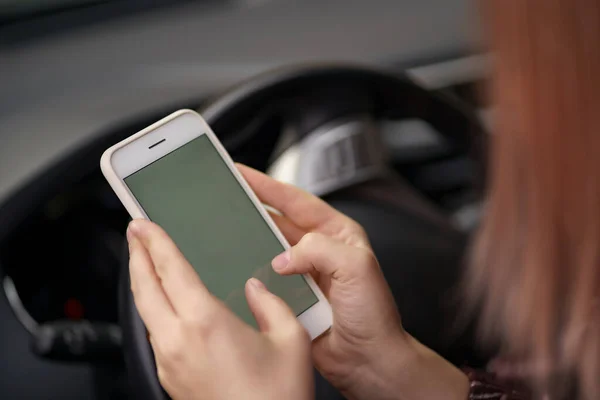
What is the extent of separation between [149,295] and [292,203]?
180 millimetres

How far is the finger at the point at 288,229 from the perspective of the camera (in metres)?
0.61

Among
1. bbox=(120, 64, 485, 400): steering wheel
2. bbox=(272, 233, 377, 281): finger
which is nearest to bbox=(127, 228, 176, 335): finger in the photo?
bbox=(272, 233, 377, 281): finger

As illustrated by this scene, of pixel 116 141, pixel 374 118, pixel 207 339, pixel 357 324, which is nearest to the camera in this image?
pixel 207 339

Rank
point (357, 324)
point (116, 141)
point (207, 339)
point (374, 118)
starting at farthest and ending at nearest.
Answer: point (374, 118)
point (116, 141)
point (357, 324)
point (207, 339)

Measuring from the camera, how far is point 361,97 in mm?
820

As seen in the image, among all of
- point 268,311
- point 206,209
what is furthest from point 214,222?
point 268,311

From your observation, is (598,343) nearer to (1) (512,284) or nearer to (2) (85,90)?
(1) (512,284)

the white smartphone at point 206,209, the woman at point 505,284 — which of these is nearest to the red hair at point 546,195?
the woman at point 505,284

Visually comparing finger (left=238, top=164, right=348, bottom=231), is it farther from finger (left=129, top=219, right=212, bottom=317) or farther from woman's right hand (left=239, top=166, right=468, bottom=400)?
finger (left=129, top=219, right=212, bottom=317)

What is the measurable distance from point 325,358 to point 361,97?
1.07ft

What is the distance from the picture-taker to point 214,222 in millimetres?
567

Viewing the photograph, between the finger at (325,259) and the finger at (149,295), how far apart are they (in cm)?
10

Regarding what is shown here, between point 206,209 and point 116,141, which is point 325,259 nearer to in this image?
point 206,209

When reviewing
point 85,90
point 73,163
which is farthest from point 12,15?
point 73,163
